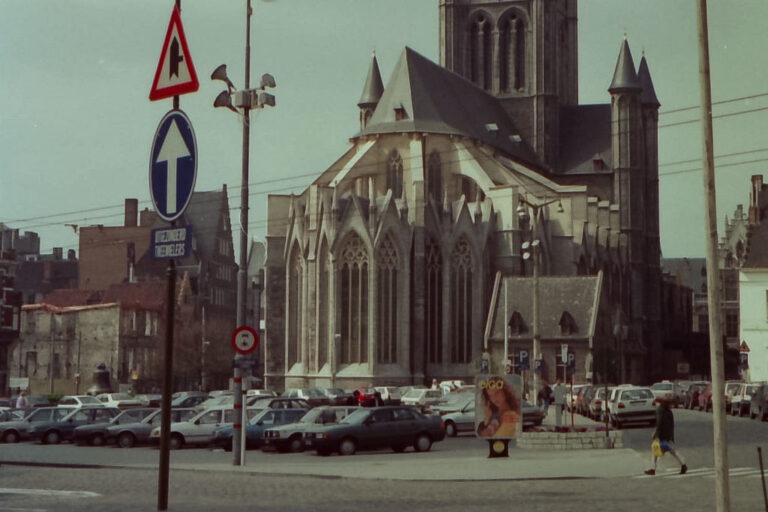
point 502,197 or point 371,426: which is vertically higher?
point 502,197

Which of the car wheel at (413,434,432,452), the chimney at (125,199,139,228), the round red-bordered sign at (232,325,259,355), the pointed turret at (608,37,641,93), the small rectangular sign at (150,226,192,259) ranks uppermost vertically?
the pointed turret at (608,37,641,93)

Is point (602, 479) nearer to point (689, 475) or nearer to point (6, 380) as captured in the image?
point (689, 475)

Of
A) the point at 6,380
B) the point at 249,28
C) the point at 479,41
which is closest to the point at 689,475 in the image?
the point at 249,28

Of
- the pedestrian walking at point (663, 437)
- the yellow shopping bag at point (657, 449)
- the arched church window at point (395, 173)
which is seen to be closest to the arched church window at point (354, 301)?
the arched church window at point (395, 173)

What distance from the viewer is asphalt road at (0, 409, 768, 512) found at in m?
14.7

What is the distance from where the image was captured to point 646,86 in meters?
95.4

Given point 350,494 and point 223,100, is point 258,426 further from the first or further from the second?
point 350,494

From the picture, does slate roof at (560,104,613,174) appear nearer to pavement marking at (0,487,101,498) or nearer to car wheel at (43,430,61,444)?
car wheel at (43,430,61,444)

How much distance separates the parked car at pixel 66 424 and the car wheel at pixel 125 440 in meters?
2.31

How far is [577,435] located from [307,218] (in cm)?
4357

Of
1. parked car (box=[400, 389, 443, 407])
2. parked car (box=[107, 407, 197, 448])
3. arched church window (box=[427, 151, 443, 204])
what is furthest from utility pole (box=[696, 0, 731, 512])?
arched church window (box=[427, 151, 443, 204])

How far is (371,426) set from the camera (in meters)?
28.6

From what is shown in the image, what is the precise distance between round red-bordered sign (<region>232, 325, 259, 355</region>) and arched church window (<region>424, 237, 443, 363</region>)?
44.9 metres

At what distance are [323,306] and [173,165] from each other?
59552 mm
